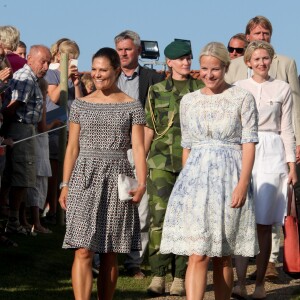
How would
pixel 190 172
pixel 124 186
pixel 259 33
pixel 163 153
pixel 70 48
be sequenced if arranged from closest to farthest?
pixel 124 186, pixel 190 172, pixel 163 153, pixel 259 33, pixel 70 48

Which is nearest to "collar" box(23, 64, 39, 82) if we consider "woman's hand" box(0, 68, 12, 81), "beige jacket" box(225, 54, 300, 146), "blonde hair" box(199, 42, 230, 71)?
"woman's hand" box(0, 68, 12, 81)

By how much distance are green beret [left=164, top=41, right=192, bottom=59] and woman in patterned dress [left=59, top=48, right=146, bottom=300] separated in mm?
1876

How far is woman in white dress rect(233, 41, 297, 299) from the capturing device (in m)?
9.89

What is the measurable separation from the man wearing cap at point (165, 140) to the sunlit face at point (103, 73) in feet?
6.24

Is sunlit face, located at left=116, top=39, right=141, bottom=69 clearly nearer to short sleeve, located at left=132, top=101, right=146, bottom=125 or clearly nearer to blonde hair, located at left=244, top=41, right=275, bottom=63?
blonde hair, located at left=244, top=41, right=275, bottom=63

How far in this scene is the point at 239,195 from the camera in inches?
323

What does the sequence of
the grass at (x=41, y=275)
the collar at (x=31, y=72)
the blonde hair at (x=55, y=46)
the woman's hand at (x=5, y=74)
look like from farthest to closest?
1. the blonde hair at (x=55, y=46)
2. the collar at (x=31, y=72)
3. the woman's hand at (x=5, y=74)
4. the grass at (x=41, y=275)

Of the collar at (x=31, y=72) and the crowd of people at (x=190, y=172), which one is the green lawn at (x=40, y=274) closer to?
the crowd of people at (x=190, y=172)

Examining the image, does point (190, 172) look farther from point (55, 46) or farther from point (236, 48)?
point (55, 46)

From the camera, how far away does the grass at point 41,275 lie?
9523 mm

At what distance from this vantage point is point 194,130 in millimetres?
8453

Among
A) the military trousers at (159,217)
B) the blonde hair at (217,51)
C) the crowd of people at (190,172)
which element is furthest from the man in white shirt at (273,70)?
the blonde hair at (217,51)

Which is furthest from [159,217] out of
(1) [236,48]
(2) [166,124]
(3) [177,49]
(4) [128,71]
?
(1) [236,48]

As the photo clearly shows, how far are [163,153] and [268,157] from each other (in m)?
0.95
